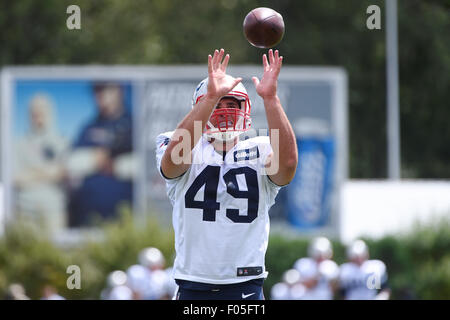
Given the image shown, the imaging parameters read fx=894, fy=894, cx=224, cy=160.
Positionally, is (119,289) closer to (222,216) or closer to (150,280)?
(150,280)

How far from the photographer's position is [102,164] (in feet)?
56.9

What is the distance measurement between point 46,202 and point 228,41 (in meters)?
11.4

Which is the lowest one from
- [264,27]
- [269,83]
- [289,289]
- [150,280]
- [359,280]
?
[289,289]

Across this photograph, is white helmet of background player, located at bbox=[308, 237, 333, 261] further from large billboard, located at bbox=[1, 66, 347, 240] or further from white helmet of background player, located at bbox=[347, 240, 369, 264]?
large billboard, located at bbox=[1, 66, 347, 240]

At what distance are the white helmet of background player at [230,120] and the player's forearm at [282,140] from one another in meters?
0.24

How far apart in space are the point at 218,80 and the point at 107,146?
1324cm

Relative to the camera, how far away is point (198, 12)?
93.7 ft

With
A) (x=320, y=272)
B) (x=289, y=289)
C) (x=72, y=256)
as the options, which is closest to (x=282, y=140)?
(x=289, y=289)

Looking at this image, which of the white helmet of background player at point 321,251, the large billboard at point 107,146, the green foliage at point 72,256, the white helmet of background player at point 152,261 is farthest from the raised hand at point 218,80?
the large billboard at point 107,146

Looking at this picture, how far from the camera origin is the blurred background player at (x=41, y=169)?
56.5 feet

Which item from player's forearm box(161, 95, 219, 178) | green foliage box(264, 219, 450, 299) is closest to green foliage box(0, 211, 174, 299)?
green foliage box(264, 219, 450, 299)
